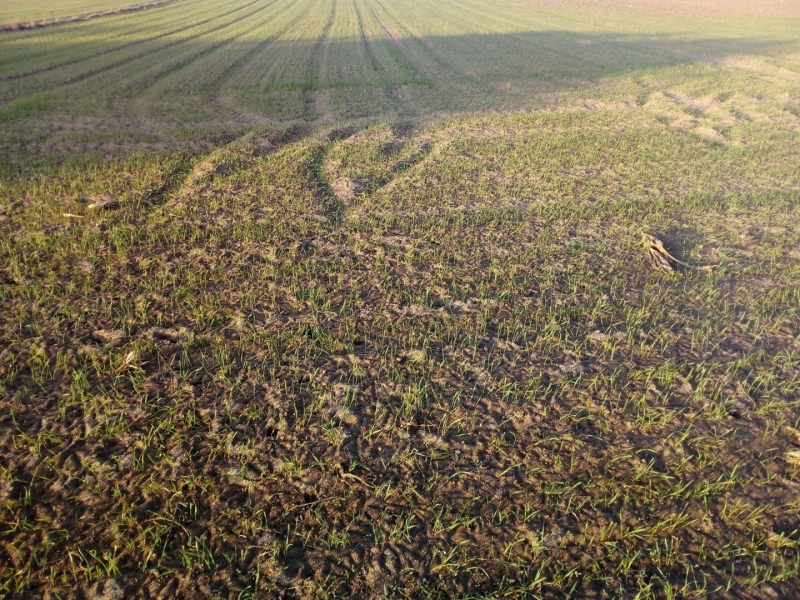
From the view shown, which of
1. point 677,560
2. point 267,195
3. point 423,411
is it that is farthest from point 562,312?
point 267,195

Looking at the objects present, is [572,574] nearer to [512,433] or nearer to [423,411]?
[512,433]

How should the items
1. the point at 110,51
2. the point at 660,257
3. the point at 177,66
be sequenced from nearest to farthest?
1. the point at 660,257
2. the point at 177,66
3. the point at 110,51

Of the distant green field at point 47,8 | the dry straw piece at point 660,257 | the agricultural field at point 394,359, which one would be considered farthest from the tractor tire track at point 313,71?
the distant green field at point 47,8

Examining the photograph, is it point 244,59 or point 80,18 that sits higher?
point 80,18

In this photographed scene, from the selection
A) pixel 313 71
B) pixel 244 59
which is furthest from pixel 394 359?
pixel 244 59

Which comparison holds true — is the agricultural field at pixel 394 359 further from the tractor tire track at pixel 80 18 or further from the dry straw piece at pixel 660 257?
the tractor tire track at pixel 80 18

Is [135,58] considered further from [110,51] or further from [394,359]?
[394,359]
